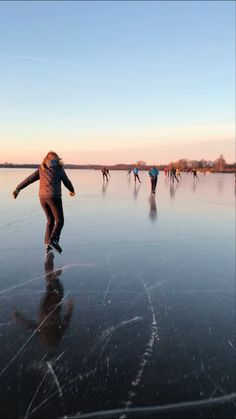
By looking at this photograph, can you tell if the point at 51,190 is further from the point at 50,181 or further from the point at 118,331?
the point at 118,331

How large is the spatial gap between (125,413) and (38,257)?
3575mm

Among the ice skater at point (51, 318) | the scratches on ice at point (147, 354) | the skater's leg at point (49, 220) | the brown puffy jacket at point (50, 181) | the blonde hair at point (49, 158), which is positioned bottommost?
the scratches on ice at point (147, 354)

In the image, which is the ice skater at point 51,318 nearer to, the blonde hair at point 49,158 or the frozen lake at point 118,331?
the frozen lake at point 118,331

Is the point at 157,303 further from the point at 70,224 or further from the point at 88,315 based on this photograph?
the point at 70,224

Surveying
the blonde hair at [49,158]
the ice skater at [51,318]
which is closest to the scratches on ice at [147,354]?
the ice skater at [51,318]

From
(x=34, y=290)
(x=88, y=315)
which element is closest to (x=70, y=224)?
(x=34, y=290)

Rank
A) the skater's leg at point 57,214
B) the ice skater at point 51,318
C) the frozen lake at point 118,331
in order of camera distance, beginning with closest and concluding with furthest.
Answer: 1. the frozen lake at point 118,331
2. the ice skater at point 51,318
3. the skater's leg at point 57,214

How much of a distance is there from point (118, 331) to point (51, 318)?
0.63 meters

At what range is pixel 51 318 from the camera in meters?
3.13

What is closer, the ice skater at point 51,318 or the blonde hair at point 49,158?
the ice skater at point 51,318

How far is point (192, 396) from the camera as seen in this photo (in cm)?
208

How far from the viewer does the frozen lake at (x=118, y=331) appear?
2041 mm

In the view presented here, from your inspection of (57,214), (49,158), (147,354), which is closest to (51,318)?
(147,354)

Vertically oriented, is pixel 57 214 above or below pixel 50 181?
below
